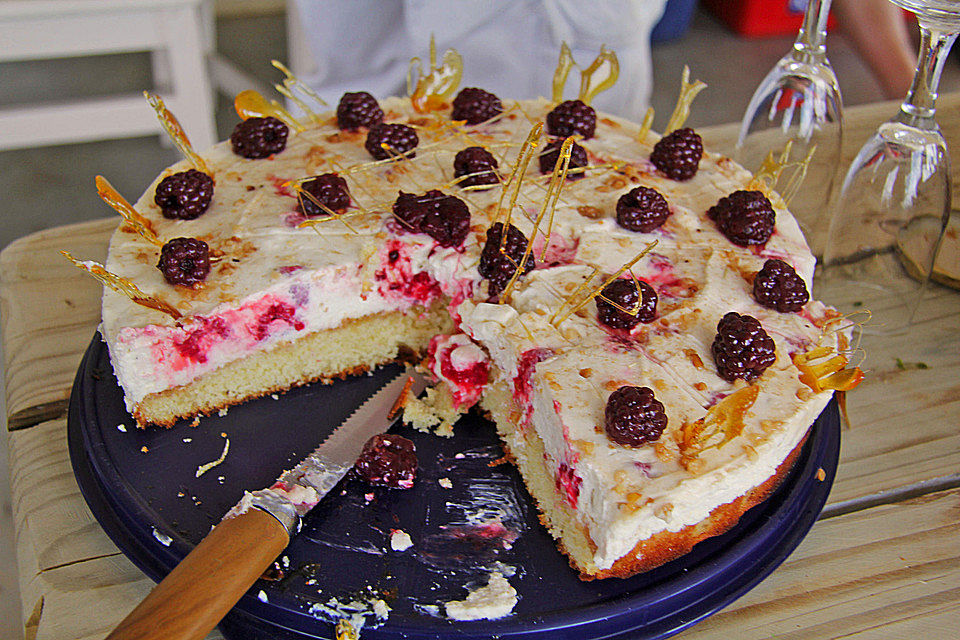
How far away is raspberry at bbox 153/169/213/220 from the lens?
2.66 m

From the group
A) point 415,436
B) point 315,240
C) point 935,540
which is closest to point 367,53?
point 315,240

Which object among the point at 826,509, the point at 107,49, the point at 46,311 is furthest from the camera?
the point at 107,49

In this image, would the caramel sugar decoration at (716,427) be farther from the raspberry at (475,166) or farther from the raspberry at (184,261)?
the raspberry at (184,261)

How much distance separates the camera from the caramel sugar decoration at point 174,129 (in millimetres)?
2607

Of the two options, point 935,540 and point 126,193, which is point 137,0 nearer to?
point 126,193

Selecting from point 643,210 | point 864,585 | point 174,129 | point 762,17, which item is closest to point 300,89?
point 174,129

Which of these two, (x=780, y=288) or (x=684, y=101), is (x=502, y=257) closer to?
(x=780, y=288)

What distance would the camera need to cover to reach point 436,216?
8.66ft

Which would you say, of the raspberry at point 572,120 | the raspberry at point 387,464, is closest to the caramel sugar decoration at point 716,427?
the raspberry at point 387,464

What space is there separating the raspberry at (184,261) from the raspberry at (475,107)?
1114mm

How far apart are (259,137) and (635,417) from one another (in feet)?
5.56

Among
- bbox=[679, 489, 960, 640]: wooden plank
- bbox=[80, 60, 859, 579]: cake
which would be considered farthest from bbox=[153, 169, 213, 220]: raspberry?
bbox=[679, 489, 960, 640]: wooden plank

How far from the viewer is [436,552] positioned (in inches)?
83.0

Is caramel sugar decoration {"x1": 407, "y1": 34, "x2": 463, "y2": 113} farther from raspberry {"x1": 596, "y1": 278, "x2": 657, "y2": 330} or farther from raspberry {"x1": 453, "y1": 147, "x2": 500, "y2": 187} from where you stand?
raspberry {"x1": 596, "y1": 278, "x2": 657, "y2": 330}
